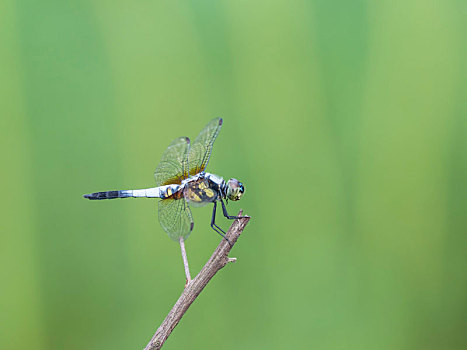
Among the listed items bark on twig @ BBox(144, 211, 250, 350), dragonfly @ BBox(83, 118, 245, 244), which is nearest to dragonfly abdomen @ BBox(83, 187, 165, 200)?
dragonfly @ BBox(83, 118, 245, 244)

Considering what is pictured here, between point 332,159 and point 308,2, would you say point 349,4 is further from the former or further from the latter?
point 332,159

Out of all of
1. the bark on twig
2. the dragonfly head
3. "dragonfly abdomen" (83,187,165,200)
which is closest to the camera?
the bark on twig

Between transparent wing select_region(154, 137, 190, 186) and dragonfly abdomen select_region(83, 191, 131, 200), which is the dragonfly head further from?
dragonfly abdomen select_region(83, 191, 131, 200)

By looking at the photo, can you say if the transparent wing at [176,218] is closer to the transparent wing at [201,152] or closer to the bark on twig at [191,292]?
the transparent wing at [201,152]

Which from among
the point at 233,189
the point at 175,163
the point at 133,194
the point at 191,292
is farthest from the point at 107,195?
the point at 191,292

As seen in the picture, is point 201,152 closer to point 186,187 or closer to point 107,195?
point 186,187

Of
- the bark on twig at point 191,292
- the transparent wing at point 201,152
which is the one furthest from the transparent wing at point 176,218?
the bark on twig at point 191,292

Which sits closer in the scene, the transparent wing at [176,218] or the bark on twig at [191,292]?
the bark on twig at [191,292]

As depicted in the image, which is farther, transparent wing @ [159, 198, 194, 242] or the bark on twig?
transparent wing @ [159, 198, 194, 242]
